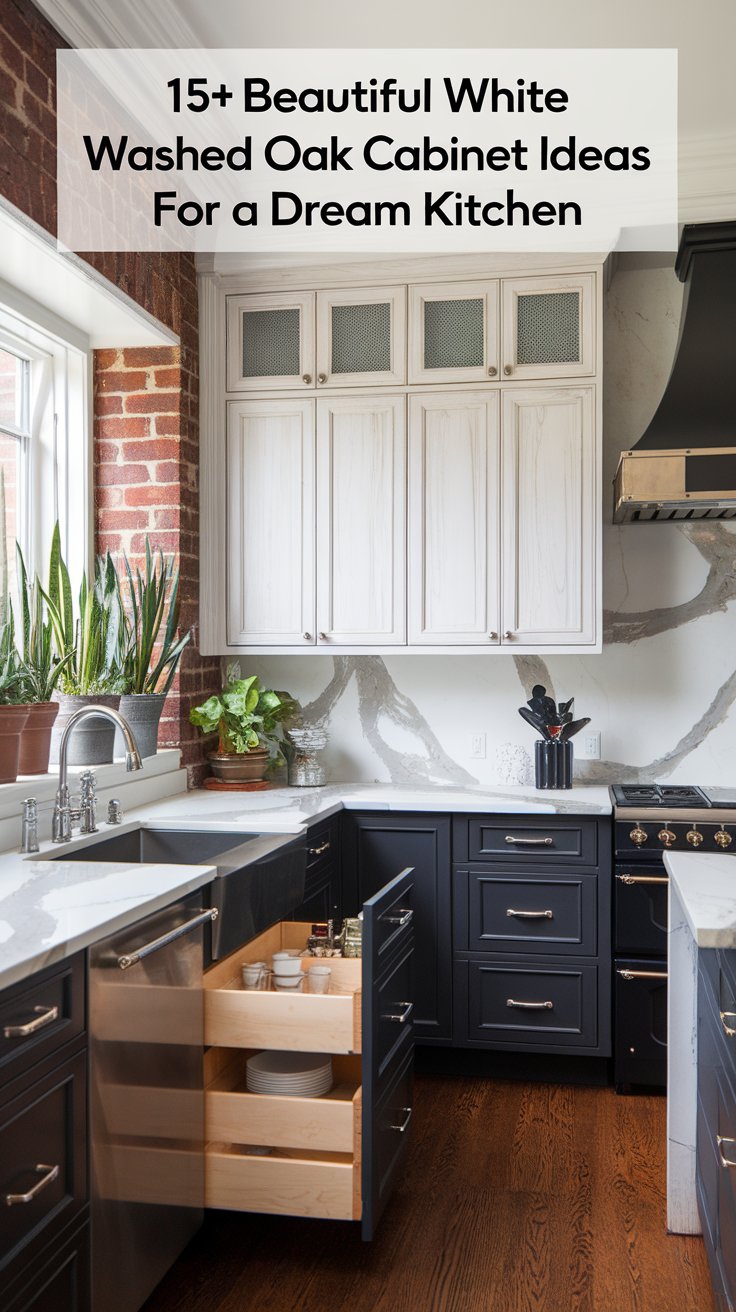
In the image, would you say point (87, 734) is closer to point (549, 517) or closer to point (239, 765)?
point (239, 765)

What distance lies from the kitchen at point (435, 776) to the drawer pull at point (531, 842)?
12 millimetres

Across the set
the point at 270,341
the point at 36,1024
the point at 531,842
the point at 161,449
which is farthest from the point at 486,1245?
the point at 270,341

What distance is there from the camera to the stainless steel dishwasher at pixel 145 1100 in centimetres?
177

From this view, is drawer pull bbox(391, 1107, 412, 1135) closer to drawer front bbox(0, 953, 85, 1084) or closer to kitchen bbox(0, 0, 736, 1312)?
kitchen bbox(0, 0, 736, 1312)

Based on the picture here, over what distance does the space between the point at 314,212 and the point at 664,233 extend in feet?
3.81

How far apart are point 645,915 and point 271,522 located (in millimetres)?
1766

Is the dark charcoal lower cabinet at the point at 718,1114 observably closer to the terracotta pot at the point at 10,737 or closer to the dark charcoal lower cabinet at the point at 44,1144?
the dark charcoal lower cabinet at the point at 44,1144

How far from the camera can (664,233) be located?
355cm

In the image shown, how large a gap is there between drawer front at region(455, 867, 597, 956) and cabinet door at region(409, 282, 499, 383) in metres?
1.63

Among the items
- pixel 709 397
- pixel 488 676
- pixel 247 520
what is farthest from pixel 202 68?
pixel 488 676

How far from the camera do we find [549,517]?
3.51 metres

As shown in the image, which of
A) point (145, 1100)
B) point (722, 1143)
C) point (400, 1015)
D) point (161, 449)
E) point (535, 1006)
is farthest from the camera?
point (161, 449)

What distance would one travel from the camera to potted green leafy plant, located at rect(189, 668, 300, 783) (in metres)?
3.57

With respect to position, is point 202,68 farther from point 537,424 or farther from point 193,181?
point 537,424
